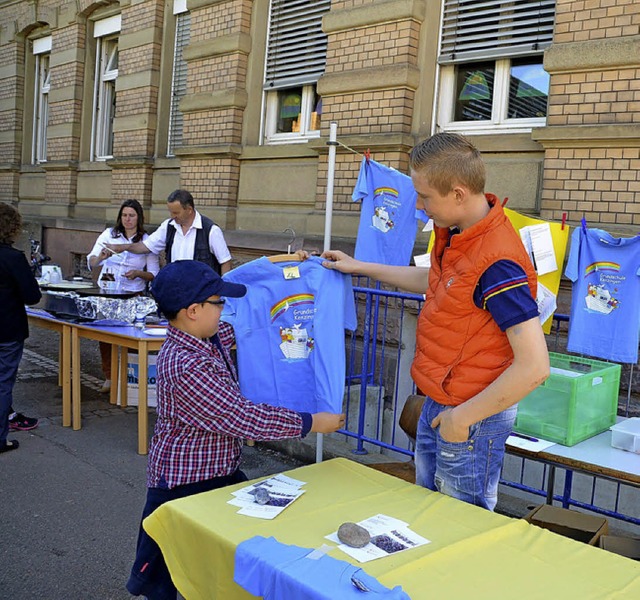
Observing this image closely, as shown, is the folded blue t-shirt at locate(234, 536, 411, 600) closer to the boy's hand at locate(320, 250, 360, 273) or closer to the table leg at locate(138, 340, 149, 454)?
the boy's hand at locate(320, 250, 360, 273)

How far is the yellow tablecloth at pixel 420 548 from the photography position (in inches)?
68.3

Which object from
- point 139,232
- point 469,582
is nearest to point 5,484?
point 139,232

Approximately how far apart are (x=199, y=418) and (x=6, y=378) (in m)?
3.60

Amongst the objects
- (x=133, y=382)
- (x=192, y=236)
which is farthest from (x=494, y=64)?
(x=133, y=382)

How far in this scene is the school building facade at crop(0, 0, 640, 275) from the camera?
5754 mm

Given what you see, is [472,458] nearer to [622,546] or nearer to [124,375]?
[622,546]

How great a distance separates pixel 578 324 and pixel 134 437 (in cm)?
375

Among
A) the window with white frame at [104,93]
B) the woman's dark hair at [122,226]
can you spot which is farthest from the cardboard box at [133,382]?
the window with white frame at [104,93]

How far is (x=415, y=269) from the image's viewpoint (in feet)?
9.57

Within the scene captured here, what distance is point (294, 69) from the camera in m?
8.59

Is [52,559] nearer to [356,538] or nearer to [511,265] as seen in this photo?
[356,538]

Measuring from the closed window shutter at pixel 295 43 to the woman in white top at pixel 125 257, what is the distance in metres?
2.83

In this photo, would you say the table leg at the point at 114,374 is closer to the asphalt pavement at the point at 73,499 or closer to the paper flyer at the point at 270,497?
the asphalt pavement at the point at 73,499

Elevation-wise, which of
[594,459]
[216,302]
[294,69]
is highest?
[294,69]
